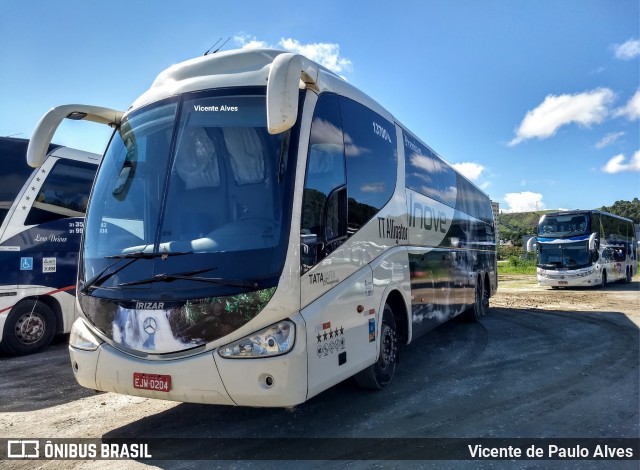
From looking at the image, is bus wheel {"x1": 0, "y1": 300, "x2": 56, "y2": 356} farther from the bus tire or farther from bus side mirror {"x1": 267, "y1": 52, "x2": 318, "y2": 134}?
the bus tire

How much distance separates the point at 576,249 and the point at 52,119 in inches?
928

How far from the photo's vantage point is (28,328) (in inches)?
331

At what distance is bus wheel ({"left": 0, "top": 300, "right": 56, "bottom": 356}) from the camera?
816cm

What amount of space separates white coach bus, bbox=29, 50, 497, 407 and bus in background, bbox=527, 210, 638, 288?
2067 cm

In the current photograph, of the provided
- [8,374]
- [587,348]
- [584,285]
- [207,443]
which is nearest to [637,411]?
[587,348]

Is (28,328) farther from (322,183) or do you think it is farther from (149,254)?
(322,183)

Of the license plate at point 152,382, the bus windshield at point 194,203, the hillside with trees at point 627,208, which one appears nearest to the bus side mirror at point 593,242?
the bus windshield at point 194,203

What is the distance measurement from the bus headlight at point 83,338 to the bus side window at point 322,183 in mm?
2019

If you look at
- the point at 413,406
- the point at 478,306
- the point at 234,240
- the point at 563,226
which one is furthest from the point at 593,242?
the point at 234,240

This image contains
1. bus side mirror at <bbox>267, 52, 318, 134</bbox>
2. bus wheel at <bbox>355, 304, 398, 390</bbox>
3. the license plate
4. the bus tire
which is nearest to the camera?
bus side mirror at <bbox>267, 52, 318, 134</bbox>

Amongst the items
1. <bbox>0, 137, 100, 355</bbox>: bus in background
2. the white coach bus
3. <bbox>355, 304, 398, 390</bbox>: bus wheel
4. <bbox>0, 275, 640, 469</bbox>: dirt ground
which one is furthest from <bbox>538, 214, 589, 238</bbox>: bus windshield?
<bbox>0, 137, 100, 355</bbox>: bus in background

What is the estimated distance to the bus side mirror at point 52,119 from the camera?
200 inches

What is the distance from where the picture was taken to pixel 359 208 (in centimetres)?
536

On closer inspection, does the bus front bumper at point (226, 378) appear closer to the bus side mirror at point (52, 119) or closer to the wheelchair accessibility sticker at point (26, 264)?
the bus side mirror at point (52, 119)
